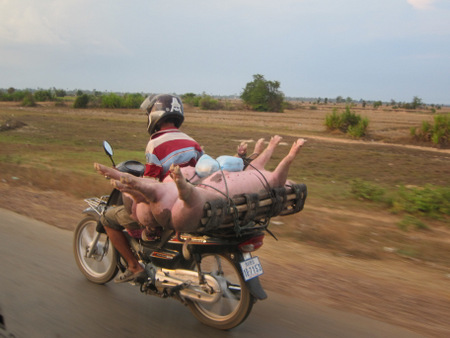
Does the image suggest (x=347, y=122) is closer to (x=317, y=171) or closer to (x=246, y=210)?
(x=317, y=171)

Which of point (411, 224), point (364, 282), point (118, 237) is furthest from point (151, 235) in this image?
point (411, 224)

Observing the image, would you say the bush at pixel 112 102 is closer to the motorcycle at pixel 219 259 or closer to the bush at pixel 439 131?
the bush at pixel 439 131

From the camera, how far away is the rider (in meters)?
3.94

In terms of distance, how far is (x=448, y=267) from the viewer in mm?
6043

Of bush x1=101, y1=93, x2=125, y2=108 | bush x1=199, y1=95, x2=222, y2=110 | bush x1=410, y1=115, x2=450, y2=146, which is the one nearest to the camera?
bush x1=410, y1=115, x2=450, y2=146

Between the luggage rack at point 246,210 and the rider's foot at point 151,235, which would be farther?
the rider's foot at point 151,235

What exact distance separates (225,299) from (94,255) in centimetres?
182

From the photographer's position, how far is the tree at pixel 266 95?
56969mm

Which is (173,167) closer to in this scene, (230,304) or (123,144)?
(230,304)

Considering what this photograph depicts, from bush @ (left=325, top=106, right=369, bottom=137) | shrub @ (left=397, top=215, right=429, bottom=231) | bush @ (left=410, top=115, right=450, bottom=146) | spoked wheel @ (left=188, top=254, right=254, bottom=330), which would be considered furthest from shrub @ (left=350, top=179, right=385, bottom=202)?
bush @ (left=325, top=106, right=369, bottom=137)

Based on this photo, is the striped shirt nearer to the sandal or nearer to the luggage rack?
the luggage rack

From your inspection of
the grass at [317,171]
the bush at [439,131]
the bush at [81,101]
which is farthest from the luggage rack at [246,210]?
the bush at [81,101]

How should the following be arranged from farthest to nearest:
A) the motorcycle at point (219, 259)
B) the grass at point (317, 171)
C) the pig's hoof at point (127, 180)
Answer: the grass at point (317, 171)
the motorcycle at point (219, 259)
the pig's hoof at point (127, 180)

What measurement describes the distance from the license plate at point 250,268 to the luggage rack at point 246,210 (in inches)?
9.4
